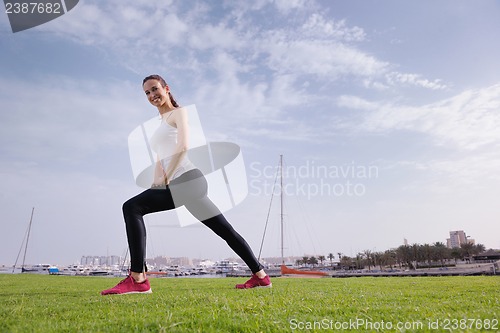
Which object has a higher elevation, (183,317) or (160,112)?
(160,112)

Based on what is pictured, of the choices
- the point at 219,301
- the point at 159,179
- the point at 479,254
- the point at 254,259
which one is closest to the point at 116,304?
the point at 219,301

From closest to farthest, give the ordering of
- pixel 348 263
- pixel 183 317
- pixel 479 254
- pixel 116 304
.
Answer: pixel 183 317 → pixel 116 304 → pixel 479 254 → pixel 348 263

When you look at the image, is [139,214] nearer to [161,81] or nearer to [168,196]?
[168,196]

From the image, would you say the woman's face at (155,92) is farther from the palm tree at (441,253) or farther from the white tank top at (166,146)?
the palm tree at (441,253)

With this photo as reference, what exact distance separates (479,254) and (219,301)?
11901 centimetres

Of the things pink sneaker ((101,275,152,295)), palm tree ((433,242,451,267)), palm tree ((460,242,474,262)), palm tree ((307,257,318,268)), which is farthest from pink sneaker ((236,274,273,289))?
palm tree ((307,257,318,268))

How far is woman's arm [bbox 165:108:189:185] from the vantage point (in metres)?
4.67

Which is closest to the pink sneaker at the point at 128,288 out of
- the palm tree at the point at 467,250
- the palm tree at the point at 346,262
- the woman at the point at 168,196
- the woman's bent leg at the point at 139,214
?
the woman at the point at 168,196

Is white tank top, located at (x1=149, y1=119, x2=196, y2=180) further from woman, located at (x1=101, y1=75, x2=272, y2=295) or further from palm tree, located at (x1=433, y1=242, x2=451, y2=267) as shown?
palm tree, located at (x1=433, y1=242, x2=451, y2=267)

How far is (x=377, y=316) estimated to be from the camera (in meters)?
2.65

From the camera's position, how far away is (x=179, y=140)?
15.7 feet

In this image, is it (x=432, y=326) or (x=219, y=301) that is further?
(x=219, y=301)

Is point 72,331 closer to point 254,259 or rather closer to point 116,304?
point 116,304

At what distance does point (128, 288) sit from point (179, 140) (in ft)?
6.60
